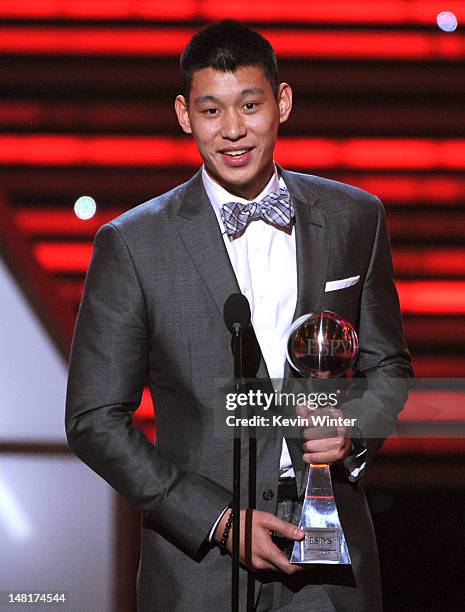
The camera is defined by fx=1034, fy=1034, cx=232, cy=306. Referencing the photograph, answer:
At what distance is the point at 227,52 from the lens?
1.88 meters

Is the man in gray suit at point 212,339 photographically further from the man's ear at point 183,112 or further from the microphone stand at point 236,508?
the microphone stand at point 236,508

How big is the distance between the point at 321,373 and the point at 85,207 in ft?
3.72

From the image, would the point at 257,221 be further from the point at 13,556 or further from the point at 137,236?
the point at 13,556

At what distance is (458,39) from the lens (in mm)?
2596

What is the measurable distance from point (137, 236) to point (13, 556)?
1164 millimetres

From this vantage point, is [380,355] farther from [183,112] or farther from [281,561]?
[183,112]

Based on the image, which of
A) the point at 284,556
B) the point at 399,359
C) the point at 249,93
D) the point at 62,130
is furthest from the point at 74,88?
the point at 284,556

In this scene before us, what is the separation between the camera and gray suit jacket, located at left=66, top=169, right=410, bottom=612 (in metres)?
1.76

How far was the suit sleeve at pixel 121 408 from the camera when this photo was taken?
174 cm

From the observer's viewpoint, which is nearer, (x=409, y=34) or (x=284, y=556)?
(x=284, y=556)

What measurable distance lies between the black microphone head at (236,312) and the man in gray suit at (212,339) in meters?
0.17

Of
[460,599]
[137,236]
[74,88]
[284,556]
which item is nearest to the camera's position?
[284,556]

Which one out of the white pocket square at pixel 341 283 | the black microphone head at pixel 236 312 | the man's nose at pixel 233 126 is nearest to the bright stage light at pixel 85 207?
the man's nose at pixel 233 126

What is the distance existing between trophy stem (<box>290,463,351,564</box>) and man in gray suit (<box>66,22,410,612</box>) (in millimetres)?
83
